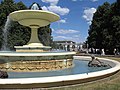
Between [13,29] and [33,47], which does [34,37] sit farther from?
[13,29]

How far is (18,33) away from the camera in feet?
138

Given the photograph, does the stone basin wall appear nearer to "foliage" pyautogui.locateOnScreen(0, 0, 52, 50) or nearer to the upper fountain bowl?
the upper fountain bowl

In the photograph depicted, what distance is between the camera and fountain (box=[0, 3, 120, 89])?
7.72 meters

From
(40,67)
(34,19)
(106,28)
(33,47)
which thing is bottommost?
(40,67)

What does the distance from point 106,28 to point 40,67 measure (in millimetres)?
32765

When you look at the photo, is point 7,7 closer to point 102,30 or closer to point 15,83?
point 102,30

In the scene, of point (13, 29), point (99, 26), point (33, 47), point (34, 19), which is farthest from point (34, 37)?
point (99, 26)

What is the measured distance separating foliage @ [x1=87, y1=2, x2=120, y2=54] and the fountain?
1984 centimetres

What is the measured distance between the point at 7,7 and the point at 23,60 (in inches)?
1279

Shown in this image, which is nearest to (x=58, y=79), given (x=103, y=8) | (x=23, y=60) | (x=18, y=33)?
(x=23, y=60)

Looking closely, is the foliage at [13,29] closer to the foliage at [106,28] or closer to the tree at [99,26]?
the tree at [99,26]

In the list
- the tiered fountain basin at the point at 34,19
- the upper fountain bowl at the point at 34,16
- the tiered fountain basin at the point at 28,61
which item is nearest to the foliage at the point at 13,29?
the tiered fountain basin at the point at 34,19

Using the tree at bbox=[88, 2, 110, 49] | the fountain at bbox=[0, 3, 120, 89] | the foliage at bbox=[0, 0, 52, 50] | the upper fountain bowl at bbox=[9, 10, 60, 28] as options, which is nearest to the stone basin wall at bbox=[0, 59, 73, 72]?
the fountain at bbox=[0, 3, 120, 89]

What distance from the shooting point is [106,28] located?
143 ft
